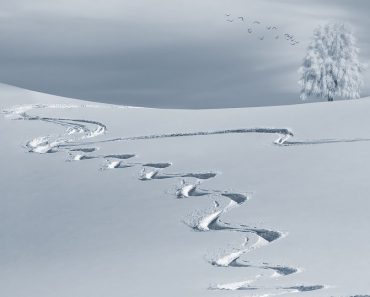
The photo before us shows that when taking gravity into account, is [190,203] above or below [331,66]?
below

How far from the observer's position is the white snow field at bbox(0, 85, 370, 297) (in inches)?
640

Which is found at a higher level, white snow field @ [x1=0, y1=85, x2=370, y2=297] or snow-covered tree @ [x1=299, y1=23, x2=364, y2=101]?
snow-covered tree @ [x1=299, y1=23, x2=364, y2=101]

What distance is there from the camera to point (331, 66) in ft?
188

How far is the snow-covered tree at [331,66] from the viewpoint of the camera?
5725cm

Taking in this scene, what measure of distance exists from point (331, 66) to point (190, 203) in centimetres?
3770

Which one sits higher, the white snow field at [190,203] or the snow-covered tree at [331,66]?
the snow-covered tree at [331,66]

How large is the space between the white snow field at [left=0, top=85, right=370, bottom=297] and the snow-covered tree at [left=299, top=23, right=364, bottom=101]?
25879 mm

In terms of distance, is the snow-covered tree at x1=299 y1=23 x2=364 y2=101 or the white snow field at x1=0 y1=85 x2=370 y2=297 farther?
the snow-covered tree at x1=299 y1=23 x2=364 y2=101

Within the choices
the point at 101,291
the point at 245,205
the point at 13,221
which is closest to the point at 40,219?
the point at 13,221

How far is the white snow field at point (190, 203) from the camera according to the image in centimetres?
1625

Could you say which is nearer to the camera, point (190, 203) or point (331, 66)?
point (190, 203)

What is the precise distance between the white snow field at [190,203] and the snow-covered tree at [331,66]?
25.9 metres

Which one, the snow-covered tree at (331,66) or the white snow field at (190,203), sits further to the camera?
the snow-covered tree at (331,66)

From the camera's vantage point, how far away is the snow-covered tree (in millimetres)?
57250
